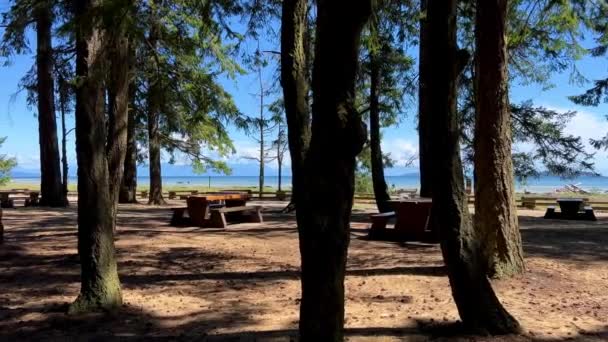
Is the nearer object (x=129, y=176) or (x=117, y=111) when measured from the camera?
(x=117, y=111)

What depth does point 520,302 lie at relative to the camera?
5.72 m

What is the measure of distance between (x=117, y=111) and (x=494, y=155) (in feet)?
19.2

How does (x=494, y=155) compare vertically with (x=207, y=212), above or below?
above

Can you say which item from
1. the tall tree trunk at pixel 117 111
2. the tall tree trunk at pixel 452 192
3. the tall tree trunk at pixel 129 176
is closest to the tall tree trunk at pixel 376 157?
the tall tree trunk at pixel 117 111

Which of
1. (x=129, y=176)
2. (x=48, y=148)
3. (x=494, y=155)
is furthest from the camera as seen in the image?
(x=129, y=176)

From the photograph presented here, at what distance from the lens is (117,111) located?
29.4ft

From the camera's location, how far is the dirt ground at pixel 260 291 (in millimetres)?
5043

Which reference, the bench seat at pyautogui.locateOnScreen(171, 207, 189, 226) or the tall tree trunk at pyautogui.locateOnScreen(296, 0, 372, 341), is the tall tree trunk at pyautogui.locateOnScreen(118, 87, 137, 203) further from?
the tall tree trunk at pyautogui.locateOnScreen(296, 0, 372, 341)

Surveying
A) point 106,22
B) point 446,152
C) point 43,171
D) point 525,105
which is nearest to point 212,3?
point 106,22

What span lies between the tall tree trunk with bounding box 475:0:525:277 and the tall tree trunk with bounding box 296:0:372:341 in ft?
12.4

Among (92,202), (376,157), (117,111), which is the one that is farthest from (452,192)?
(376,157)

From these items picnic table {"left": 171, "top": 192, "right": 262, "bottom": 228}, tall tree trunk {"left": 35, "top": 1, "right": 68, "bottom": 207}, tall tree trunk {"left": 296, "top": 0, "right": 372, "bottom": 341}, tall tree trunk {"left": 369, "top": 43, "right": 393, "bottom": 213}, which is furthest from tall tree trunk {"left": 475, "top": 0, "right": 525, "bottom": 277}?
tall tree trunk {"left": 35, "top": 1, "right": 68, "bottom": 207}

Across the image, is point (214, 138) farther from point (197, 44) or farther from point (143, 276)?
point (143, 276)

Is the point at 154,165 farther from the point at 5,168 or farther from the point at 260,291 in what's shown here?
→ the point at 260,291
